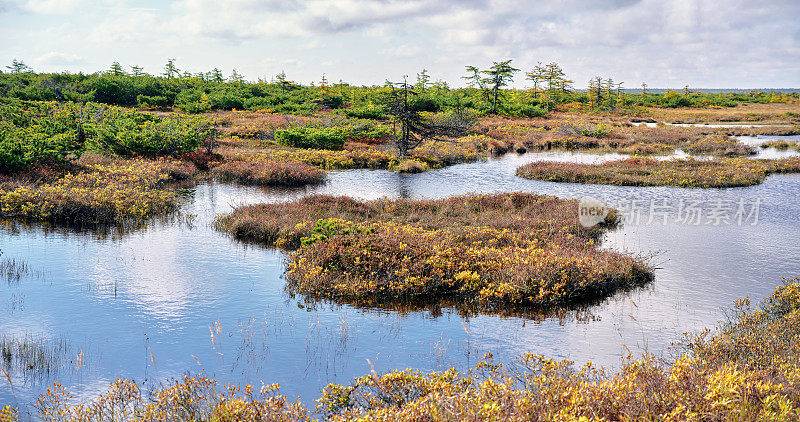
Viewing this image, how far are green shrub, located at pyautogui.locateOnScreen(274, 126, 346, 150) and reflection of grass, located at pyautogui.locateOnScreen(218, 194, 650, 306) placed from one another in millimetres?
19090

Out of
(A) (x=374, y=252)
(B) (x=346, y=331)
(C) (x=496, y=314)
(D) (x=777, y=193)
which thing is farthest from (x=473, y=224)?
(D) (x=777, y=193)

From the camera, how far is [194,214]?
54.3ft

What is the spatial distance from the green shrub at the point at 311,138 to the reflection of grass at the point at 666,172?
12763 millimetres

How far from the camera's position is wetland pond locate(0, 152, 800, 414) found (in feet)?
24.3

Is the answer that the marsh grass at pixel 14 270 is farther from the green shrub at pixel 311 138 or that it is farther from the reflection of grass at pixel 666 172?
the green shrub at pixel 311 138

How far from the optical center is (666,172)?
2586cm

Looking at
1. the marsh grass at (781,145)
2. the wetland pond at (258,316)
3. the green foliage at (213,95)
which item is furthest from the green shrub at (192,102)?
the marsh grass at (781,145)

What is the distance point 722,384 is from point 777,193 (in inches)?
824

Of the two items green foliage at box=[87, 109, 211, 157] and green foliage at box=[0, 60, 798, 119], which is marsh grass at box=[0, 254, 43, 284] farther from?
green foliage at box=[0, 60, 798, 119]

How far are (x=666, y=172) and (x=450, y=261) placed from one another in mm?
19521

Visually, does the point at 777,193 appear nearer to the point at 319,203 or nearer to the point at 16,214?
the point at 319,203

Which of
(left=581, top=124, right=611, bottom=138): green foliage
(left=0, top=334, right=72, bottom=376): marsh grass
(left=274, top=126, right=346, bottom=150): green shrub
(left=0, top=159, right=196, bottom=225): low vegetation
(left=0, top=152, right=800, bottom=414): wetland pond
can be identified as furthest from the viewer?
(left=581, top=124, right=611, bottom=138): green foliage

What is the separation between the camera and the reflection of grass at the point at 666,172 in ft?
79.3

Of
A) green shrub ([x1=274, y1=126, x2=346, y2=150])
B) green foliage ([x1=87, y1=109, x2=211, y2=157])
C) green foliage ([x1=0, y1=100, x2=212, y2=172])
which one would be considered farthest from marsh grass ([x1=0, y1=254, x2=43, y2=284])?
green shrub ([x1=274, y1=126, x2=346, y2=150])
